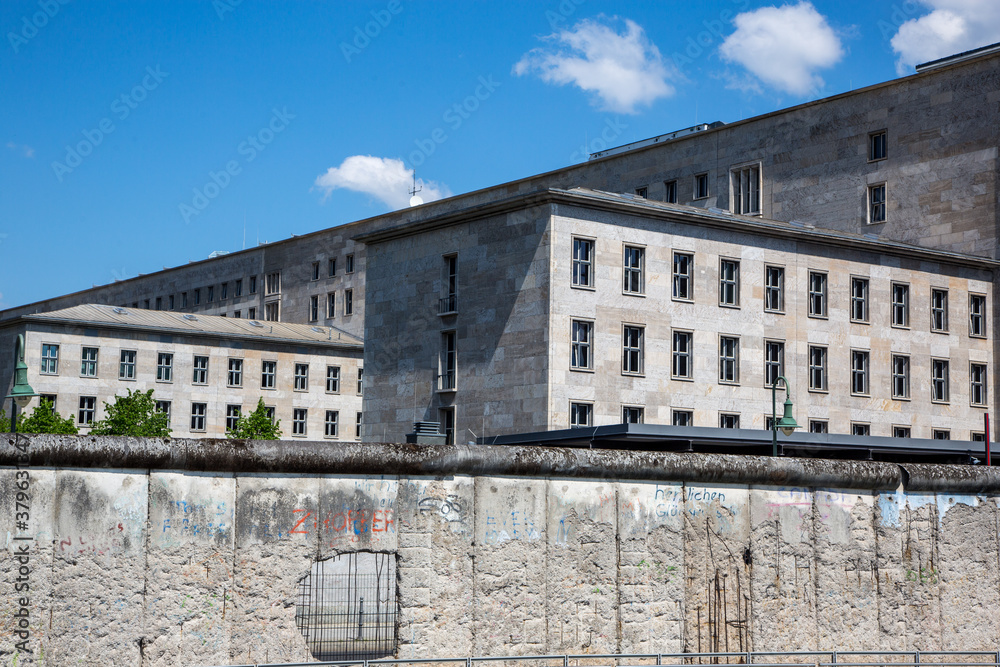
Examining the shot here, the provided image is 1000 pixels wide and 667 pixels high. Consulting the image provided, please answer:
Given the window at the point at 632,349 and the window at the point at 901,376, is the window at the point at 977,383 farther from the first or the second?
the window at the point at 632,349

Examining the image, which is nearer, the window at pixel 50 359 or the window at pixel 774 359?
the window at pixel 774 359

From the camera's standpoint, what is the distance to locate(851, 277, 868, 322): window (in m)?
54.9

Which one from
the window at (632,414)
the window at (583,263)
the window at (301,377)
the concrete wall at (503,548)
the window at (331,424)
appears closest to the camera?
the concrete wall at (503,548)

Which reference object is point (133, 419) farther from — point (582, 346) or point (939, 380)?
point (939, 380)

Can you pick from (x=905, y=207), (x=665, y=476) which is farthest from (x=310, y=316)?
(x=665, y=476)

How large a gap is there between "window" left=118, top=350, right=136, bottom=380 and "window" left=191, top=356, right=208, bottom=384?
4444 millimetres

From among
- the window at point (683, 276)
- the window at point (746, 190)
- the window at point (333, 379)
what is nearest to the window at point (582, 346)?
the window at point (683, 276)

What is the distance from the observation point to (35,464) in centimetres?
1215

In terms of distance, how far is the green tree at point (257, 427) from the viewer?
7578 centimetres

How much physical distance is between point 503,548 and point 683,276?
123 ft

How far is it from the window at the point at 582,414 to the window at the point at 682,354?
177 inches

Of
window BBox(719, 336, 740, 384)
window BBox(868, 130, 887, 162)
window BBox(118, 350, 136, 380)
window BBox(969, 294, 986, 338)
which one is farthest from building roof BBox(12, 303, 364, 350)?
window BBox(969, 294, 986, 338)

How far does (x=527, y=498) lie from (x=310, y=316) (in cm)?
8859

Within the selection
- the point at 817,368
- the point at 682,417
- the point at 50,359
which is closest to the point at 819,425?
the point at 817,368
